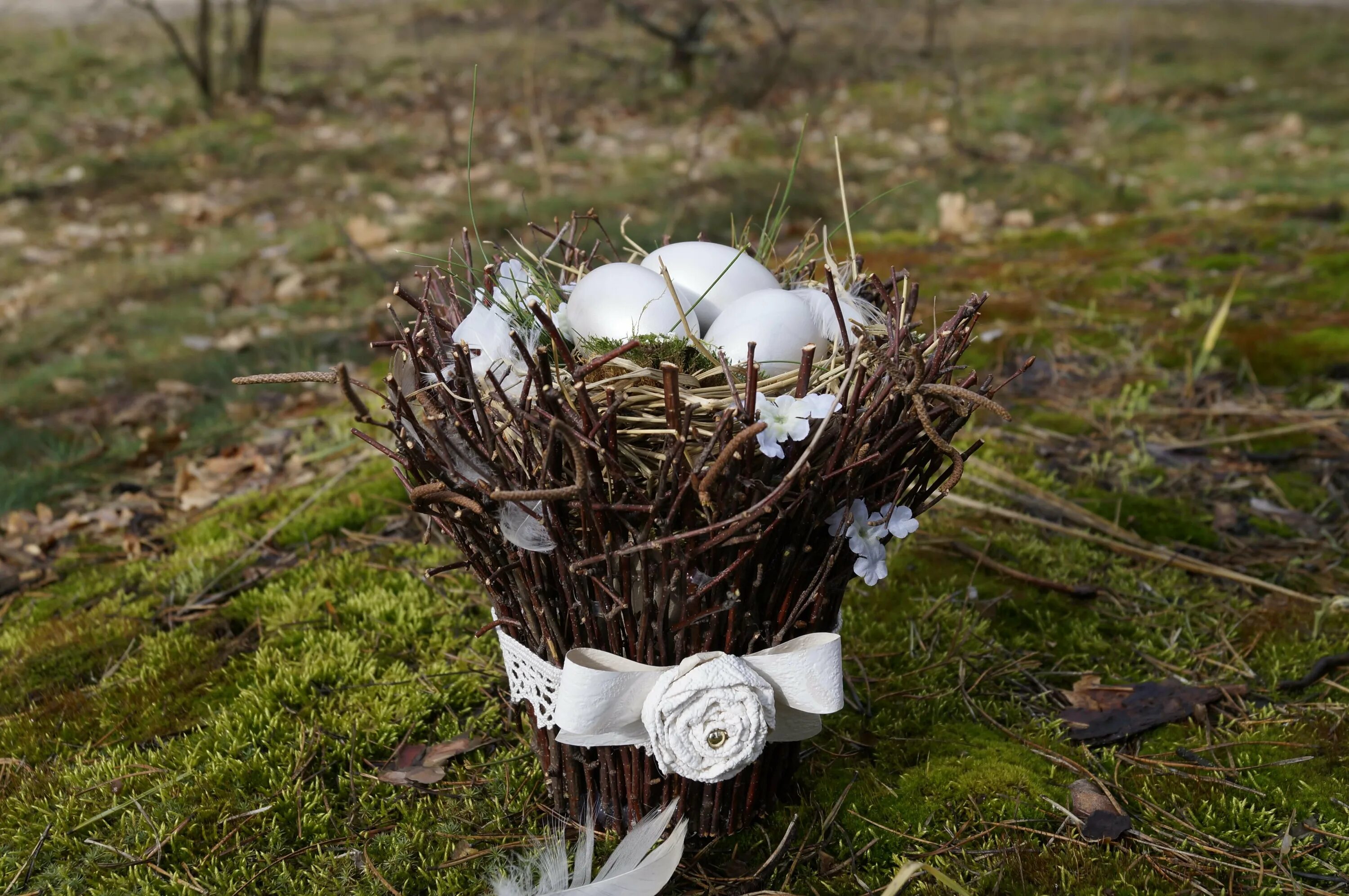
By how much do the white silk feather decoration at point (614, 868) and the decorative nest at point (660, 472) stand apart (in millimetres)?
102

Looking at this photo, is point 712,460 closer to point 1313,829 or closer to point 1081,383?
point 1313,829

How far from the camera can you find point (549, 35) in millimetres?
15891

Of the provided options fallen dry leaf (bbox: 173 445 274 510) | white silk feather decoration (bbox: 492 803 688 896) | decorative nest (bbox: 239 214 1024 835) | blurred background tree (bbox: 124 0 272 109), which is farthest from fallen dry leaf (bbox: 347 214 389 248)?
white silk feather decoration (bbox: 492 803 688 896)

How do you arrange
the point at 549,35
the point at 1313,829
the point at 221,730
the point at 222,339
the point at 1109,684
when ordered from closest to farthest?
the point at 1313,829 < the point at 221,730 < the point at 1109,684 < the point at 222,339 < the point at 549,35

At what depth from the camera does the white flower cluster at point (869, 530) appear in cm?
187

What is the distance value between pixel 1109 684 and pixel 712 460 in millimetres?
1627

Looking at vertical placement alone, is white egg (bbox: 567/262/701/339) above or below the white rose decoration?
above

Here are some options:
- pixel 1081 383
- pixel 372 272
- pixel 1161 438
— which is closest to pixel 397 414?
pixel 1161 438

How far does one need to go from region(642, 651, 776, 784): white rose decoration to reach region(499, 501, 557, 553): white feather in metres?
0.35

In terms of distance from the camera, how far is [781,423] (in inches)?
66.1

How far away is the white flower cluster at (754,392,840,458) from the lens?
167 cm

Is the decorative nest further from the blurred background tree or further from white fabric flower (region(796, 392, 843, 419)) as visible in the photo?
the blurred background tree

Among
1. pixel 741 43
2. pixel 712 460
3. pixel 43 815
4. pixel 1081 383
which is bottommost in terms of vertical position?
pixel 43 815

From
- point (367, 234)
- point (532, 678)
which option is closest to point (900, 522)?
point (532, 678)
